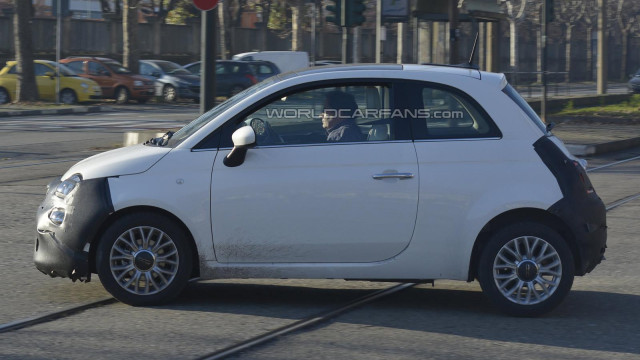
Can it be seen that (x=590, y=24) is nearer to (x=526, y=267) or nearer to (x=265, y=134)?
(x=526, y=267)

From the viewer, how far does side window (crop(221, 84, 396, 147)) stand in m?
6.48

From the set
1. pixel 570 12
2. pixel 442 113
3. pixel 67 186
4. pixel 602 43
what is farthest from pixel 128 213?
pixel 570 12

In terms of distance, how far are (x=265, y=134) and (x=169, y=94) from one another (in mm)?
29299

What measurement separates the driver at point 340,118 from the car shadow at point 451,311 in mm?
1116

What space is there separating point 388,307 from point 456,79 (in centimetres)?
153

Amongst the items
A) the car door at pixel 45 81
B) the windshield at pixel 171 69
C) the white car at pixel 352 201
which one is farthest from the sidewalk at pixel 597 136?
the car door at pixel 45 81

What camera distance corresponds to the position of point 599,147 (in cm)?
1858

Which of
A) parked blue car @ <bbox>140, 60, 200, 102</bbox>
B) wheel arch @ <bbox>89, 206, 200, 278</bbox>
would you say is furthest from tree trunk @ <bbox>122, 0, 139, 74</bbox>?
wheel arch @ <bbox>89, 206, 200, 278</bbox>

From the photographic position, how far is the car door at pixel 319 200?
20.8ft

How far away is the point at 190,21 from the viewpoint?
66.2 metres

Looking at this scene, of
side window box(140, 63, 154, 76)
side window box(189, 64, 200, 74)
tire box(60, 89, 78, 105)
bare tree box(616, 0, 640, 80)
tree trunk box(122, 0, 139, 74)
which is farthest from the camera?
bare tree box(616, 0, 640, 80)

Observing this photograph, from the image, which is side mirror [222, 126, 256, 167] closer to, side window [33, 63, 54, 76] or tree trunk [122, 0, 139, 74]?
side window [33, 63, 54, 76]

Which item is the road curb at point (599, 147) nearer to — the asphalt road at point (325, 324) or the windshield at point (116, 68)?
the asphalt road at point (325, 324)

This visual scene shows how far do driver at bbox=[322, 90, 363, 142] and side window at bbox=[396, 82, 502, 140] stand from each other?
0.31 metres
